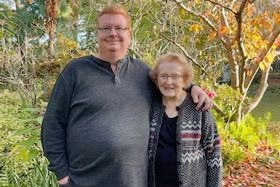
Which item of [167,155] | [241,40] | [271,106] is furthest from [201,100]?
[271,106]

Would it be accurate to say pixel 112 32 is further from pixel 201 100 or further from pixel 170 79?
pixel 201 100

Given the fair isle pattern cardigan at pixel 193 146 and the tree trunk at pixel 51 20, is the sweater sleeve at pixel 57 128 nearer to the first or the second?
the fair isle pattern cardigan at pixel 193 146

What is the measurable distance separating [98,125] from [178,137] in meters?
0.50

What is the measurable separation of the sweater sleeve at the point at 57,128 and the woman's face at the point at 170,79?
1.95 feet

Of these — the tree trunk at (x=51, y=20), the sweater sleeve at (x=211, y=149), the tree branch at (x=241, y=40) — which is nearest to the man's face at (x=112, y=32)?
the sweater sleeve at (x=211, y=149)

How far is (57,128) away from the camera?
8.98 feet

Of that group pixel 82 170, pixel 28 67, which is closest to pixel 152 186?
pixel 82 170

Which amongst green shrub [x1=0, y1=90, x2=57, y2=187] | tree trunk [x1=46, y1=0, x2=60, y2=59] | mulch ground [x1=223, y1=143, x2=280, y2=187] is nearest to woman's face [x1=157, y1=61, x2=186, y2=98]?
green shrub [x1=0, y1=90, x2=57, y2=187]

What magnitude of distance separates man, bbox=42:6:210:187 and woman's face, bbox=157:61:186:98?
135 millimetres

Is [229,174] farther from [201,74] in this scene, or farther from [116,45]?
[116,45]

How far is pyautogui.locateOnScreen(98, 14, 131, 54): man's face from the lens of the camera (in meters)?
2.64

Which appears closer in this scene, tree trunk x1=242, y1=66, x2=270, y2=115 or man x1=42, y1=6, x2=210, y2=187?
man x1=42, y1=6, x2=210, y2=187

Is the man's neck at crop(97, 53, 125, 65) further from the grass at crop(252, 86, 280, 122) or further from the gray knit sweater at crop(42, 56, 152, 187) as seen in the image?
the grass at crop(252, 86, 280, 122)

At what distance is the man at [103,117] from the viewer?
2.62 meters
